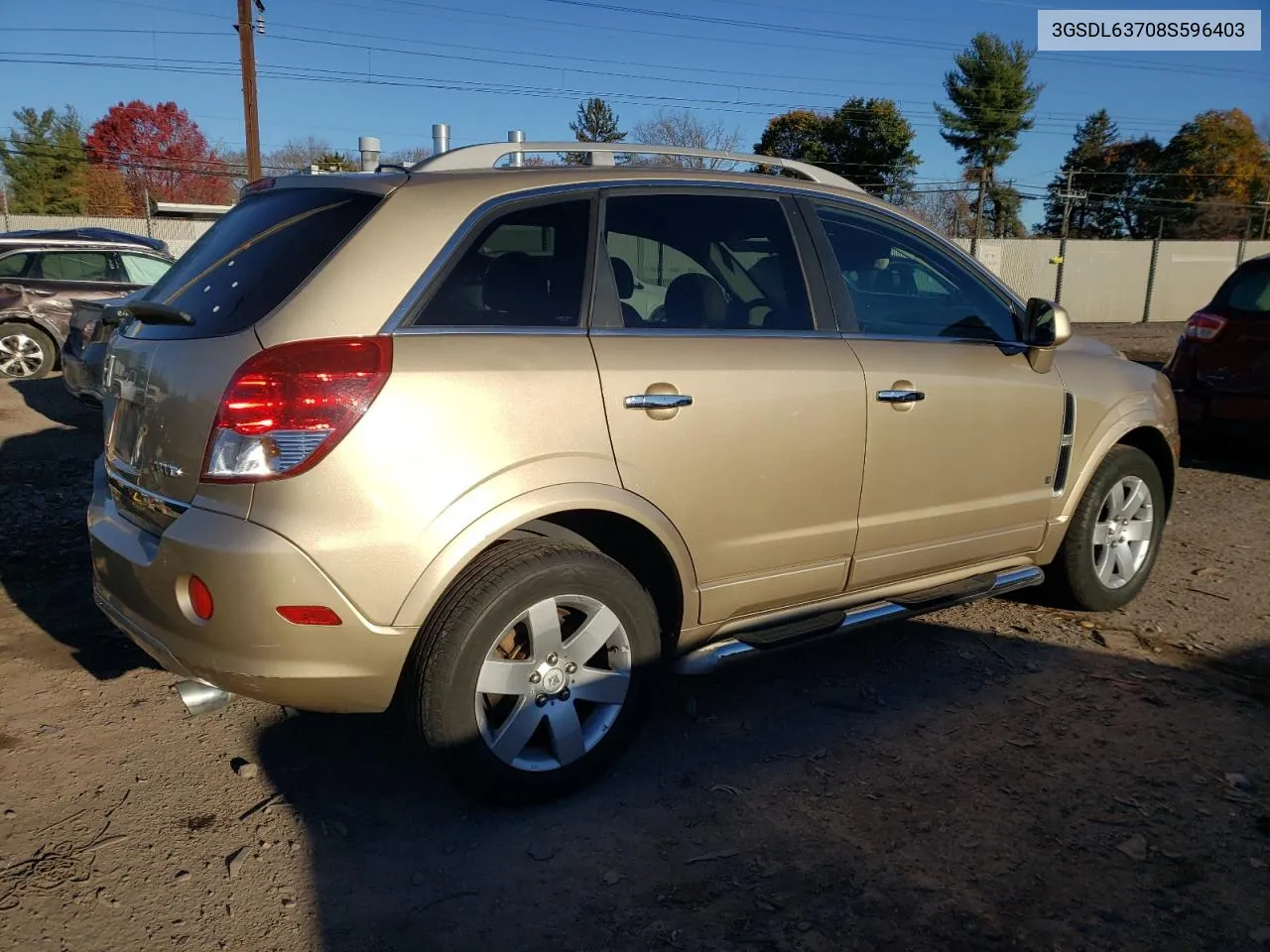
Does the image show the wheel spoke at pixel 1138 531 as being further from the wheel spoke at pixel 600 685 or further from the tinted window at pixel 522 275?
the tinted window at pixel 522 275

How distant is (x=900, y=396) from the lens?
3.59 metres

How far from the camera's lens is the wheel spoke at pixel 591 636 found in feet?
9.75

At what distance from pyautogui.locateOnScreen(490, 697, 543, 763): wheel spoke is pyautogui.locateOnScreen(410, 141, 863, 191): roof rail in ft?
5.42

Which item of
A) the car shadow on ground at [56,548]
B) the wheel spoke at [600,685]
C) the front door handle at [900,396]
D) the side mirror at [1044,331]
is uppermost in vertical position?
the side mirror at [1044,331]

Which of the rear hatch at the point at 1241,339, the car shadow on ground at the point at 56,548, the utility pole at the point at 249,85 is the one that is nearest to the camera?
the car shadow on ground at the point at 56,548

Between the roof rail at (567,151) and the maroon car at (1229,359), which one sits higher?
the roof rail at (567,151)

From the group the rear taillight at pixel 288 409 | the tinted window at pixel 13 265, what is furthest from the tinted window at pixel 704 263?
the tinted window at pixel 13 265

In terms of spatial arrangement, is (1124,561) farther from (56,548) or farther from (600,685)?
(56,548)

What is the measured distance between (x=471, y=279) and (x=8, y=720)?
232cm

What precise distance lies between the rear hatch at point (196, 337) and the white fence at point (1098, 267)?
2160cm

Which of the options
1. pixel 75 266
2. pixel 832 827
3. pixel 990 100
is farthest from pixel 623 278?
pixel 990 100

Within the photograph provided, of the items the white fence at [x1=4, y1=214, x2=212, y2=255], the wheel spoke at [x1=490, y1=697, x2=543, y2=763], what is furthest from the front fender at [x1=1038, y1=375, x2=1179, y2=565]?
the white fence at [x1=4, y1=214, x2=212, y2=255]

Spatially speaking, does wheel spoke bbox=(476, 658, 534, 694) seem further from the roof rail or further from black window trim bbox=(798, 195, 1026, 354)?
black window trim bbox=(798, 195, 1026, 354)

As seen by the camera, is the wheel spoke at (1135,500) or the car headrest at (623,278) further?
the wheel spoke at (1135,500)
